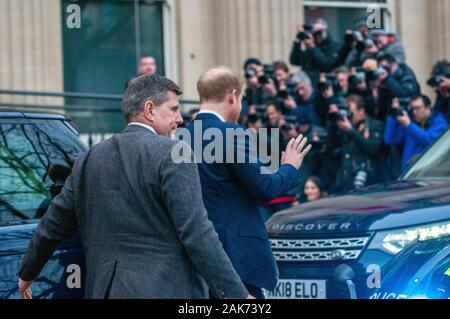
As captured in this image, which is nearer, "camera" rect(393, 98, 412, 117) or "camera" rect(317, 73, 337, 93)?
"camera" rect(393, 98, 412, 117)

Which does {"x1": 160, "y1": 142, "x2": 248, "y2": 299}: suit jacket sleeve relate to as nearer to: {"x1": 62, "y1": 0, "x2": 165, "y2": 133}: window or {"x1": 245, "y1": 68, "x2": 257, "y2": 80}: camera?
{"x1": 245, "y1": 68, "x2": 257, "y2": 80}: camera

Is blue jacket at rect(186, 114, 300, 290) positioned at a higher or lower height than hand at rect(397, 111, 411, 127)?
lower

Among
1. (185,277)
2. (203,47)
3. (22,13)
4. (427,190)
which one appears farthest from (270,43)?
(185,277)

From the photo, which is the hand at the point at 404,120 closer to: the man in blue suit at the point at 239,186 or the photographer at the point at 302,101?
the photographer at the point at 302,101

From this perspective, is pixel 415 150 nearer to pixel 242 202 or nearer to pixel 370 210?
pixel 370 210

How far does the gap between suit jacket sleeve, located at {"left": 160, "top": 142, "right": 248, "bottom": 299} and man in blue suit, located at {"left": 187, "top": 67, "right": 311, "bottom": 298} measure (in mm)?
1192

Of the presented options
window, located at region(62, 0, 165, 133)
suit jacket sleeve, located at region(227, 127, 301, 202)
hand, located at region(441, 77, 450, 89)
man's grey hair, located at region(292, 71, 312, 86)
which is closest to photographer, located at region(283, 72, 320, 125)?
man's grey hair, located at region(292, 71, 312, 86)

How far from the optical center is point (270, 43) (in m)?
14.6

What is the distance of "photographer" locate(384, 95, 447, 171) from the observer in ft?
35.1

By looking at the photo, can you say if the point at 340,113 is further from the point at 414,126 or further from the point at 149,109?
the point at 149,109

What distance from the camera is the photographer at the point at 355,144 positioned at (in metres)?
11.1

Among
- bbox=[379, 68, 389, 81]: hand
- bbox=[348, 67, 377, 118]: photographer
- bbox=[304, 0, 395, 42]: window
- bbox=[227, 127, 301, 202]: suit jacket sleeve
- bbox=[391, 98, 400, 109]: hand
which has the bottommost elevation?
bbox=[227, 127, 301, 202]: suit jacket sleeve

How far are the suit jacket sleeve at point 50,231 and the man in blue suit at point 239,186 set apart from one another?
1190 mm

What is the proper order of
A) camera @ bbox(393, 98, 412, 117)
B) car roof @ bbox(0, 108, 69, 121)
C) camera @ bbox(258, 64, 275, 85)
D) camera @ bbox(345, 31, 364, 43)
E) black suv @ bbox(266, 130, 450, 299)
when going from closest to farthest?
car roof @ bbox(0, 108, 69, 121), black suv @ bbox(266, 130, 450, 299), camera @ bbox(393, 98, 412, 117), camera @ bbox(258, 64, 275, 85), camera @ bbox(345, 31, 364, 43)
